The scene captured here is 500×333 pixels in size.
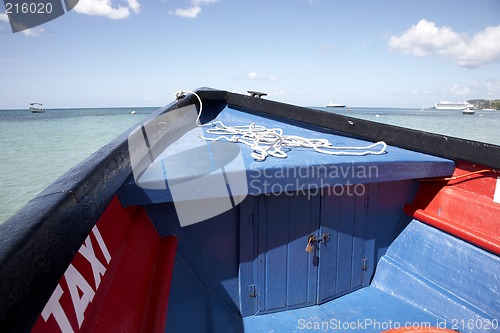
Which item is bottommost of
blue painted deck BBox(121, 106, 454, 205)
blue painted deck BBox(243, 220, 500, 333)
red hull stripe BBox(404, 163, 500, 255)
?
blue painted deck BBox(243, 220, 500, 333)

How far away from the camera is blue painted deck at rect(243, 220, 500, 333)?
6.25 feet

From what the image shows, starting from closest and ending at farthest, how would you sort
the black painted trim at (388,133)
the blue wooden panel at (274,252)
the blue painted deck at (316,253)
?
1. the blue painted deck at (316,253)
2. the black painted trim at (388,133)
3. the blue wooden panel at (274,252)

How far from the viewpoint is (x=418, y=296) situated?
2.25 metres

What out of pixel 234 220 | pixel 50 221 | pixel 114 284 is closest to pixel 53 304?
pixel 50 221

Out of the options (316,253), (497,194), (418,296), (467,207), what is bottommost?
(418,296)

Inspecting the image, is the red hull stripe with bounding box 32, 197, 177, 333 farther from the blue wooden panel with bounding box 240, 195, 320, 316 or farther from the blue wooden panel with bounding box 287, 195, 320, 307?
the blue wooden panel with bounding box 287, 195, 320, 307

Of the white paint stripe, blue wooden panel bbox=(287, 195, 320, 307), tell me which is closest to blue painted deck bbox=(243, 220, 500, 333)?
blue wooden panel bbox=(287, 195, 320, 307)

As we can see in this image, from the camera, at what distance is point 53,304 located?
2.68 ft

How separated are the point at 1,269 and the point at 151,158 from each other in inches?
53.0

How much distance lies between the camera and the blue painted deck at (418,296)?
191 centimetres

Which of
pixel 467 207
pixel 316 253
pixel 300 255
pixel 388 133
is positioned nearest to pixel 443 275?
pixel 467 207

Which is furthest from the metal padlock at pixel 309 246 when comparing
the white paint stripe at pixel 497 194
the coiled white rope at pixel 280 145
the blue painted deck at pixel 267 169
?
the white paint stripe at pixel 497 194

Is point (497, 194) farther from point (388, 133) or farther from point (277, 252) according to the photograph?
point (277, 252)

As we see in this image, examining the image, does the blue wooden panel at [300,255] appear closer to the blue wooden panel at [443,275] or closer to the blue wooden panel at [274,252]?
the blue wooden panel at [274,252]
